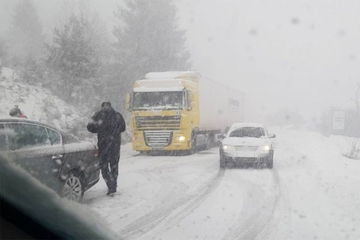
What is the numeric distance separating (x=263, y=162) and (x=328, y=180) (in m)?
3.14

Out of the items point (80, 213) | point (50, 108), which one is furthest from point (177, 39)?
point (80, 213)

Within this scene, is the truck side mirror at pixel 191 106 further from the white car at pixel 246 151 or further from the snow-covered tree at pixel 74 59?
the snow-covered tree at pixel 74 59

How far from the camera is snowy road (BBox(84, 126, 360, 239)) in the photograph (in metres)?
5.83

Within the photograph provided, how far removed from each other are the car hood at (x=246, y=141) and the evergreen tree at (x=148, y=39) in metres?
19.0

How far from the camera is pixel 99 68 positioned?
2470 cm

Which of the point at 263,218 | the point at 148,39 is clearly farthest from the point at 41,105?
the point at 263,218

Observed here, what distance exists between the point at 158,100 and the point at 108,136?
9.67 metres

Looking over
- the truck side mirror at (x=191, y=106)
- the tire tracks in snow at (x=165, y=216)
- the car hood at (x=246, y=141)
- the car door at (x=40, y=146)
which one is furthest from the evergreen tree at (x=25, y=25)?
the car door at (x=40, y=146)

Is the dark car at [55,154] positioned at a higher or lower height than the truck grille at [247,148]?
higher

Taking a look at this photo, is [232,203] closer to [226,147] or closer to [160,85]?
[226,147]

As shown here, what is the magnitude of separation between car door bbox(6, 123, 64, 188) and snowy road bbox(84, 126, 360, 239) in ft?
3.13

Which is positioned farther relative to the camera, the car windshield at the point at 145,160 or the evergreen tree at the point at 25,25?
the evergreen tree at the point at 25,25

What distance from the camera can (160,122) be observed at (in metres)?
17.5

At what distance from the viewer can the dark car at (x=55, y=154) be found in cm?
530
